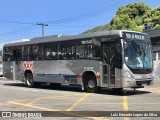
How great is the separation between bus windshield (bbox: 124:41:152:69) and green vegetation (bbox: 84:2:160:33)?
129ft

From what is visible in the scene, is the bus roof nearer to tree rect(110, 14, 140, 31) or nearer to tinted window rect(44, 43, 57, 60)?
tinted window rect(44, 43, 57, 60)

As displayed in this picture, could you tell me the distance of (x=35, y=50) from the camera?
2444 centimetres

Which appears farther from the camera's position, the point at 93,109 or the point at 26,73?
the point at 26,73

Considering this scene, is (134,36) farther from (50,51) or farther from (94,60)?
(50,51)

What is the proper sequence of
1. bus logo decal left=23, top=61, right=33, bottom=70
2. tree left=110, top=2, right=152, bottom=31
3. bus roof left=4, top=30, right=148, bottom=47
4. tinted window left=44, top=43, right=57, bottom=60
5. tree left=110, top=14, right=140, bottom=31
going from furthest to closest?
tree left=110, top=2, right=152, bottom=31 < tree left=110, top=14, right=140, bottom=31 < bus logo decal left=23, top=61, right=33, bottom=70 < tinted window left=44, top=43, right=57, bottom=60 < bus roof left=4, top=30, right=148, bottom=47

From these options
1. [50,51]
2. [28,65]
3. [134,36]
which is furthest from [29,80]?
[134,36]

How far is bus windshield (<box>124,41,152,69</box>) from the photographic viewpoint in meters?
18.5

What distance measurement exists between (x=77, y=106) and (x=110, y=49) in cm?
551

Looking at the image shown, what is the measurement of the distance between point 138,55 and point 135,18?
177 ft

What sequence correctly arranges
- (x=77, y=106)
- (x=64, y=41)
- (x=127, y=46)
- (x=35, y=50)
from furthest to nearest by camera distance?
1. (x=35, y=50)
2. (x=64, y=41)
3. (x=127, y=46)
4. (x=77, y=106)

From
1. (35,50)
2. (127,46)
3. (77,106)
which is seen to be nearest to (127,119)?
(77,106)

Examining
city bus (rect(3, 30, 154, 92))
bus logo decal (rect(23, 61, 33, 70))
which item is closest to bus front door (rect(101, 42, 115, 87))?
city bus (rect(3, 30, 154, 92))

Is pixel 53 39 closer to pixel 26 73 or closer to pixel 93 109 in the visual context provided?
pixel 26 73

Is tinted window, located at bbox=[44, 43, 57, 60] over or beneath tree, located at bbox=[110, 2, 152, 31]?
beneath
